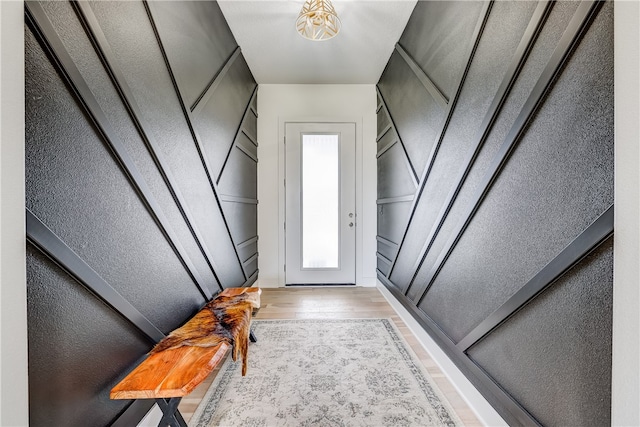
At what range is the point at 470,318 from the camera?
138 centimetres

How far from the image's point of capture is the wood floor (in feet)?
5.02

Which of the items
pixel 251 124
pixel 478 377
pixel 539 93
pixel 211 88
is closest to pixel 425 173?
pixel 539 93

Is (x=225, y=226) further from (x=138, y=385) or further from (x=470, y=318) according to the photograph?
(x=470, y=318)

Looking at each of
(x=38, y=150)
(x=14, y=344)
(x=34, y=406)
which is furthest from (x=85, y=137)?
(x=34, y=406)

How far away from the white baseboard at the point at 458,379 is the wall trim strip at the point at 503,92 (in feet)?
2.64

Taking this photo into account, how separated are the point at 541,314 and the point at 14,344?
1528 millimetres

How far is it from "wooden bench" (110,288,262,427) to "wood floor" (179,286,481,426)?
1.42ft

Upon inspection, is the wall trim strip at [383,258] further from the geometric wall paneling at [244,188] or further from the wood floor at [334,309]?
the geometric wall paneling at [244,188]

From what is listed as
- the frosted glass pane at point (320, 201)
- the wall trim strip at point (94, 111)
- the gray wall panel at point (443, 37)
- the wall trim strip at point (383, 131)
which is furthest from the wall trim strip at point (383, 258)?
the wall trim strip at point (94, 111)

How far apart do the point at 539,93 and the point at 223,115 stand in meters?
2.09

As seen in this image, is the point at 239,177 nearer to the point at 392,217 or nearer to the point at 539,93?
the point at 392,217

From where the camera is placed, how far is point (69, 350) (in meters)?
0.87

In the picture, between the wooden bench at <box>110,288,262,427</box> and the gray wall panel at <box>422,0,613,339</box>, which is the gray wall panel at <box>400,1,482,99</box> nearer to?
Answer: the gray wall panel at <box>422,0,613,339</box>

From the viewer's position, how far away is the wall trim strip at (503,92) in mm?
1009
